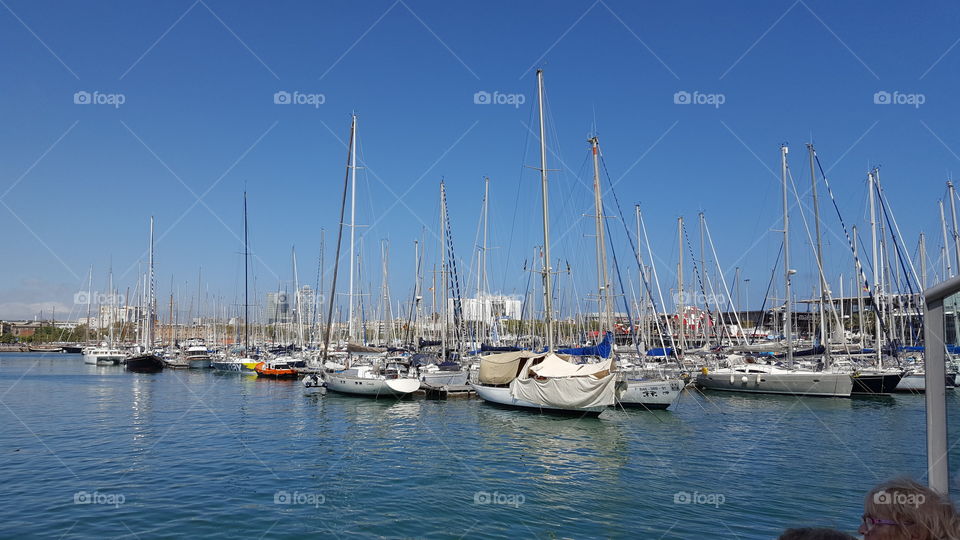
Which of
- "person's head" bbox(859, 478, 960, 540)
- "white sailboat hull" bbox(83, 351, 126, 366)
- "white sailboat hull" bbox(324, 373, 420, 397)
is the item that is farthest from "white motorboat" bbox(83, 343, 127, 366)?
"person's head" bbox(859, 478, 960, 540)

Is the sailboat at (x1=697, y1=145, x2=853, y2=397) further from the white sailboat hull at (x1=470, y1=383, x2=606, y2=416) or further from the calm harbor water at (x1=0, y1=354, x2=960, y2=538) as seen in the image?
the white sailboat hull at (x1=470, y1=383, x2=606, y2=416)

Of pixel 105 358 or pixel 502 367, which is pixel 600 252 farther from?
pixel 105 358

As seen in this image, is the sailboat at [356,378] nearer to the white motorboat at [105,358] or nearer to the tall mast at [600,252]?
the tall mast at [600,252]

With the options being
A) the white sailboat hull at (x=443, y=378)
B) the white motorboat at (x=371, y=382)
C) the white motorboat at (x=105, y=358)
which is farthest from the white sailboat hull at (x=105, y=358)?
the white sailboat hull at (x=443, y=378)

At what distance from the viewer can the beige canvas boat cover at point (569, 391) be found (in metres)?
28.5

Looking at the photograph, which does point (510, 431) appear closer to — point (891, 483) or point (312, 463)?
point (312, 463)

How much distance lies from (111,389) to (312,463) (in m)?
33.8

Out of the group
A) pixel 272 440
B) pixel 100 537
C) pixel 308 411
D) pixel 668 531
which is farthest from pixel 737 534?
pixel 308 411

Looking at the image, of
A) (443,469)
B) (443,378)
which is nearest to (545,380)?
(443,378)

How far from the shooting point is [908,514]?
2.43 m

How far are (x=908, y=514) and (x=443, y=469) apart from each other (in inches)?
673

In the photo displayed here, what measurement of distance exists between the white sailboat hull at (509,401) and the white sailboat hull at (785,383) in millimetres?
15942

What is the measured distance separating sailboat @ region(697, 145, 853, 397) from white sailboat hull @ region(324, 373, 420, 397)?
2036 cm

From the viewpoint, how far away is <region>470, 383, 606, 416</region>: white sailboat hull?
29723 millimetres
